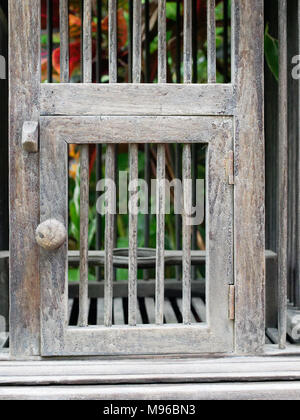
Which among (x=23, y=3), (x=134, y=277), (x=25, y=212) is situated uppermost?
(x=23, y=3)

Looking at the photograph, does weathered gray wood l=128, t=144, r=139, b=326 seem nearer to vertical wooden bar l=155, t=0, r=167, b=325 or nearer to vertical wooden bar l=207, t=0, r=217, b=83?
vertical wooden bar l=155, t=0, r=167, b=325

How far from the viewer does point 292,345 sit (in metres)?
2.16

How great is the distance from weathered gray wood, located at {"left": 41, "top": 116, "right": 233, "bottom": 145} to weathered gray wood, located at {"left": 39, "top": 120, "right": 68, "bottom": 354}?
6 centimetres

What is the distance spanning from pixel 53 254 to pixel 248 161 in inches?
30.3

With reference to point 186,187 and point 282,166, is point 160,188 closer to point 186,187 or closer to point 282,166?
point 186,187

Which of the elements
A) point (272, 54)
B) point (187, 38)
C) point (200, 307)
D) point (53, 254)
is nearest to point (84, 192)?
point (53, 254)

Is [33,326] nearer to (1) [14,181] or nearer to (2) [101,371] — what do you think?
(2) [101,371]

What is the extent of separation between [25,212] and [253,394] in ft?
3.26

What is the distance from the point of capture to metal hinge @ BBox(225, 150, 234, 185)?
2014mm

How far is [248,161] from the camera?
2.02 meters

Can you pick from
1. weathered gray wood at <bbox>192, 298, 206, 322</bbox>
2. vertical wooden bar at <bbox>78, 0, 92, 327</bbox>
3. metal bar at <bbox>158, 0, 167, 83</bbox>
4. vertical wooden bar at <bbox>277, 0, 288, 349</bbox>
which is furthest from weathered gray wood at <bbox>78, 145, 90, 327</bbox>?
weathered gray wood at <bbox>192, 298, 206, 322</bbox>

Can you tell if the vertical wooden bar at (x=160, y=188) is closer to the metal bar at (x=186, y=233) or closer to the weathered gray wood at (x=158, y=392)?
the metal bar at (x=186, y=233)

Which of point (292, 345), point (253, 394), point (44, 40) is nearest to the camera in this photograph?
point (253, 394)
